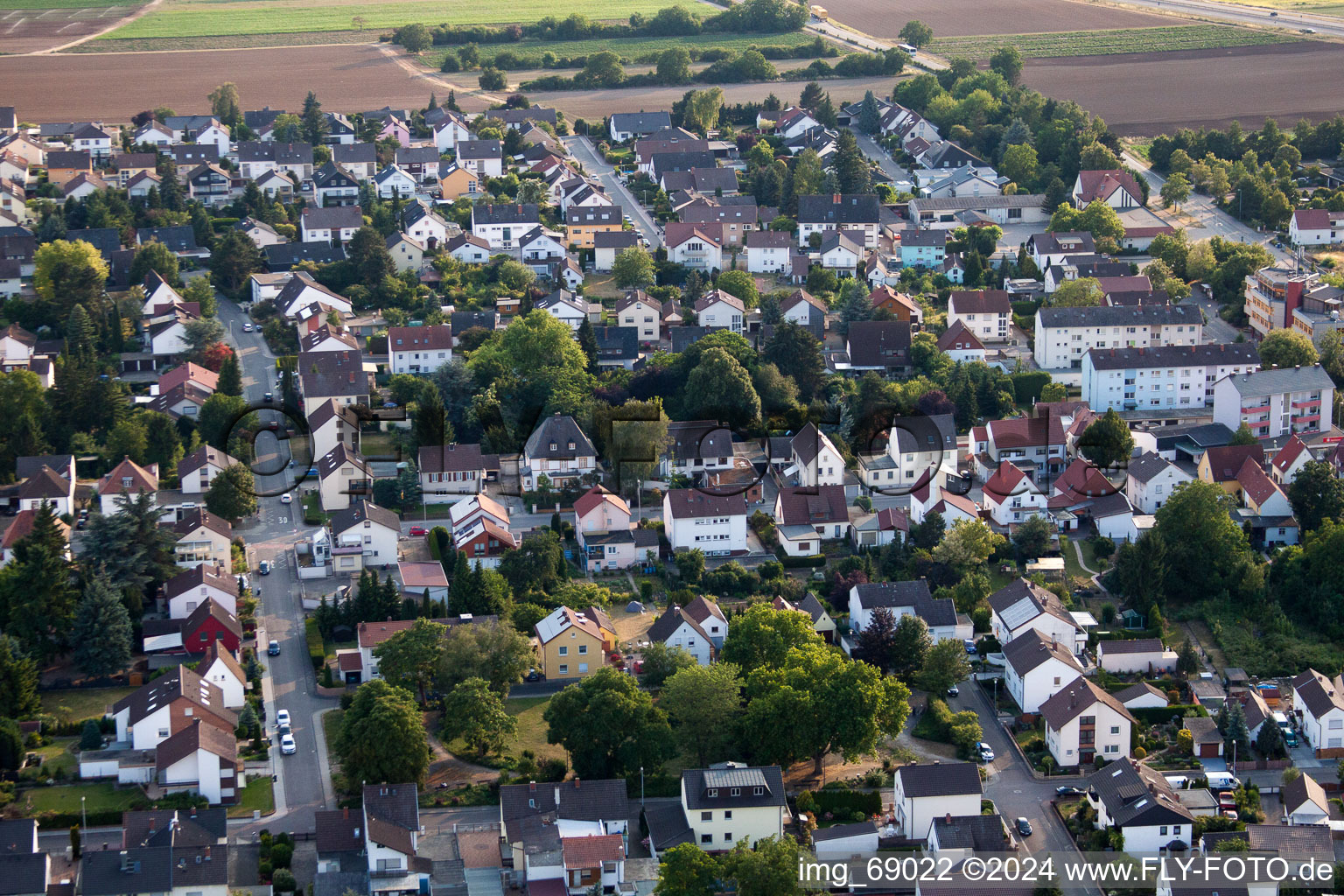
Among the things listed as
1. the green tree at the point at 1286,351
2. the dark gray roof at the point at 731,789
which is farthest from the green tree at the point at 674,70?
the dark gray roof at the point at 731,789

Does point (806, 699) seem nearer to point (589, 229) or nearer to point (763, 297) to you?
point (763, 297)

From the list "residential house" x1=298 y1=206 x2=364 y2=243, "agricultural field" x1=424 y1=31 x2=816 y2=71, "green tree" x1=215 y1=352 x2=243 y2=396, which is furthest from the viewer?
"agricultural field" x1=424 y1=31 x2=816 y2=71

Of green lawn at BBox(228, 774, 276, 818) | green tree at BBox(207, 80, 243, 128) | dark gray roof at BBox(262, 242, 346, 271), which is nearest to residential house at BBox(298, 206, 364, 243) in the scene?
dark gray roof at BBox(262, 242, 346, 271)

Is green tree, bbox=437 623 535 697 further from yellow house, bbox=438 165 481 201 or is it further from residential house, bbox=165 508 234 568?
yellow house, bbox=438 165 481 201

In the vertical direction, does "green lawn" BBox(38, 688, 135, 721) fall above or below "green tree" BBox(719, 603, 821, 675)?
below

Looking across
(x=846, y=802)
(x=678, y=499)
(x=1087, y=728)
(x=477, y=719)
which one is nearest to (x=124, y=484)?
(x=678, y=499)

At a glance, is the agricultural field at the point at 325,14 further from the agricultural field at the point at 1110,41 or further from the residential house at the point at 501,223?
the residential house at the point at 501,223

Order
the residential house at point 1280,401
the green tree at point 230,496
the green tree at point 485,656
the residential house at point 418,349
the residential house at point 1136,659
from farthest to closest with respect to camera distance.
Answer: the residential house at point 418,349 < the residential house at point 1280,401 < the green tree at point 230,496 < the residential house at point 1136,659 < the green tree at point 485,656
